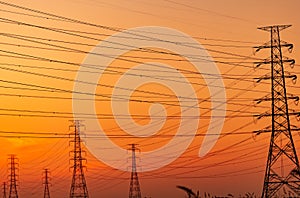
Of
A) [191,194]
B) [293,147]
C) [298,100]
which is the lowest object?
[191,194]

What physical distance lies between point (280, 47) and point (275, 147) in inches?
351

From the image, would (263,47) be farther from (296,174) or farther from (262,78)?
(296,174)

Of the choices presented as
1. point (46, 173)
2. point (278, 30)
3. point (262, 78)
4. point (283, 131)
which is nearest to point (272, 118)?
point (283, 131)

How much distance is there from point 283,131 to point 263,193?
4550 mm

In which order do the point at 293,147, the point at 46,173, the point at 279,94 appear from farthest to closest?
the point at 46,173 → the point at 279,94 → the point at 293,147

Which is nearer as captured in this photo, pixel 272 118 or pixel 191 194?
pixel 191 194

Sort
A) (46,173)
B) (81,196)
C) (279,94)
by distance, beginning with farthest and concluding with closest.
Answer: (46,173) < (81,196) < (279,94)

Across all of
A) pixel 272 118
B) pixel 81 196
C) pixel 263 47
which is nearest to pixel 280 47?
pixel 263 47

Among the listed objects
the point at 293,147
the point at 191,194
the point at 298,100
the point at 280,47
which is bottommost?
the point at 191,194

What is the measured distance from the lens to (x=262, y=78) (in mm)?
49344

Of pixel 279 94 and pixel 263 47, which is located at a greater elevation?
pixel 263 47

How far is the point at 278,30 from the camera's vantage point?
50.6 m

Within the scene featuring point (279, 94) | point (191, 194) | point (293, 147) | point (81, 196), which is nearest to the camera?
point (191, 194)

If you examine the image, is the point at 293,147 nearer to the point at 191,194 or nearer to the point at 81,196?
the point at 191,194
